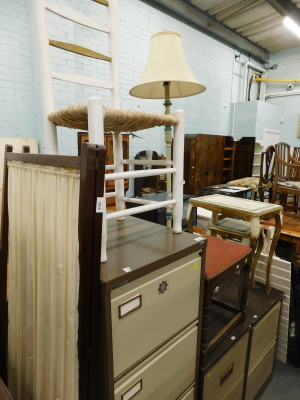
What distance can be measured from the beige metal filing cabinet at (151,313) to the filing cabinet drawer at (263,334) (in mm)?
445

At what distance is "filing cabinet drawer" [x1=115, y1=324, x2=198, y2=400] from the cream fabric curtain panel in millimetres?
168

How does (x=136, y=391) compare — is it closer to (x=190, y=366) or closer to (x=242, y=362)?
(x=190, y=366)

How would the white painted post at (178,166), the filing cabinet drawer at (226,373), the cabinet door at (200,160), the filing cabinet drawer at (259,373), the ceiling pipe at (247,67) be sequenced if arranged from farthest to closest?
1. the ceiling pipe at (247,67)
2. the cabinet door at (200,160)
3. the filing cabinet drawer at (259,373)
4. the filing cabinet drawer at (226,373)
5. the white painted post at (178,166)

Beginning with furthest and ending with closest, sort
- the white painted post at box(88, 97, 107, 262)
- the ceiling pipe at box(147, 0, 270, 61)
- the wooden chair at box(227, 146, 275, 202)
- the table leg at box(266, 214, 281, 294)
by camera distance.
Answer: the ceiling pipe at box(147, 0, 270, 61) → the wooden chair at box(227, 146, 275, 202) → the table leg at box(266, 214, 281, 294) → the white painted post at box(88, 97, 107, 262)

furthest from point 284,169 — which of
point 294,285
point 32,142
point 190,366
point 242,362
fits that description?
point 32,142

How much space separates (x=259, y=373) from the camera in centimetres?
138

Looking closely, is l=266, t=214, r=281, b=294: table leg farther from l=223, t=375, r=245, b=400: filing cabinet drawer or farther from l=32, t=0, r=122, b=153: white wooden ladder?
l=32, t=0, r=122, b=153: white wooden ladder

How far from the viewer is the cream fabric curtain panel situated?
2.01ft

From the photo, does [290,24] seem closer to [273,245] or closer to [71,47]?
[273,245]

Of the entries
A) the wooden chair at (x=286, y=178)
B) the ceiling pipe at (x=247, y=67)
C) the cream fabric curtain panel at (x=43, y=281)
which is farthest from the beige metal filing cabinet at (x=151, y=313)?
the ceiling pipe at (x=247, y=67)

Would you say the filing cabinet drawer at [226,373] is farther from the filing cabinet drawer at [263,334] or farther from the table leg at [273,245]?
the table leg at [273,245]

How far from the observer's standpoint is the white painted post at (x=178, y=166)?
2.93 ft

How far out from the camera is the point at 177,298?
0.80 metres

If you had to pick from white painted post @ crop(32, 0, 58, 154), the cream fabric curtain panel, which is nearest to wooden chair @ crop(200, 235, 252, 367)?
the cream fabric curtain panel
